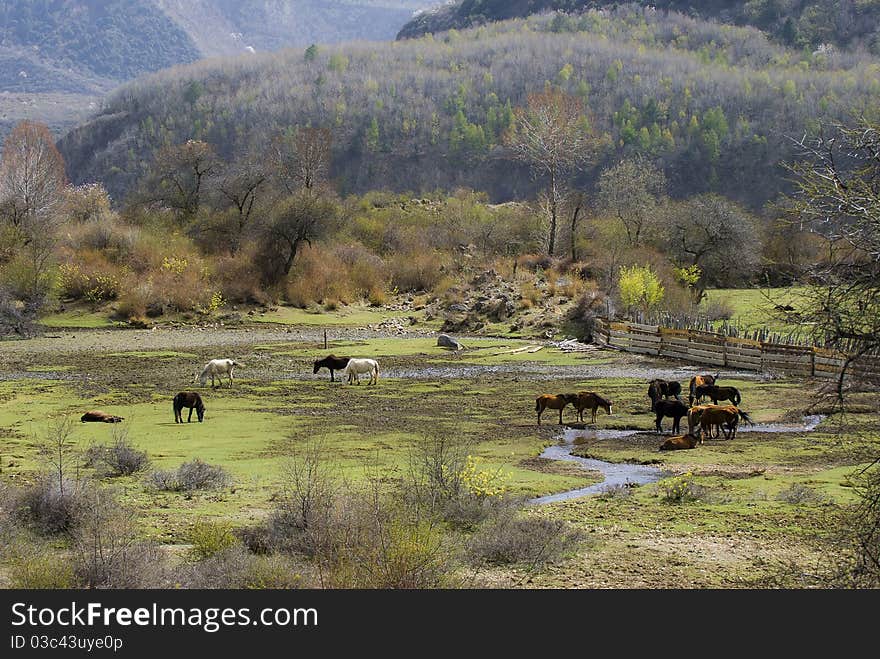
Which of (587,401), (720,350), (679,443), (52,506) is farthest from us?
(720,350)

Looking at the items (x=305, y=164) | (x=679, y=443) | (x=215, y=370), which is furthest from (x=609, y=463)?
(x=305, y=164)

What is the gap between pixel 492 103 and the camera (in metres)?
131

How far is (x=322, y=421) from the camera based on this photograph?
25.1 metres

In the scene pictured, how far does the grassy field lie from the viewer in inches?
520

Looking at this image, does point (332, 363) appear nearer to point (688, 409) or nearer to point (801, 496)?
point (688, 409)

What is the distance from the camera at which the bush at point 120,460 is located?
18.1 metres

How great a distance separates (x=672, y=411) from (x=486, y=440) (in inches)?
174

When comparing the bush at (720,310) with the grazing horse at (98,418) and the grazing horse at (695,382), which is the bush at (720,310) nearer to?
the grazing horse at (695,382)

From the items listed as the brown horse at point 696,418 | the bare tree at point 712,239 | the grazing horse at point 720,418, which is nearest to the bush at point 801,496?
the grazing horse at point 720,418

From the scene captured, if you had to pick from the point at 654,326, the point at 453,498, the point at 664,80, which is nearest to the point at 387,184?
the point at 664,80

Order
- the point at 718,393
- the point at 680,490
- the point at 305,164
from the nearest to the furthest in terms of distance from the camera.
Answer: the point at 680,490
the point at 718,393
the point at 305,164

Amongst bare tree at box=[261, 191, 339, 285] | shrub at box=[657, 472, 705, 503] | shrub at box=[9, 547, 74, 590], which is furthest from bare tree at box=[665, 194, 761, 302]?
shrub at box=[9, 547, 74, 590]

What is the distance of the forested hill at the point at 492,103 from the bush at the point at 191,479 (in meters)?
97.9

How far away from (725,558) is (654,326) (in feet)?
93.0
